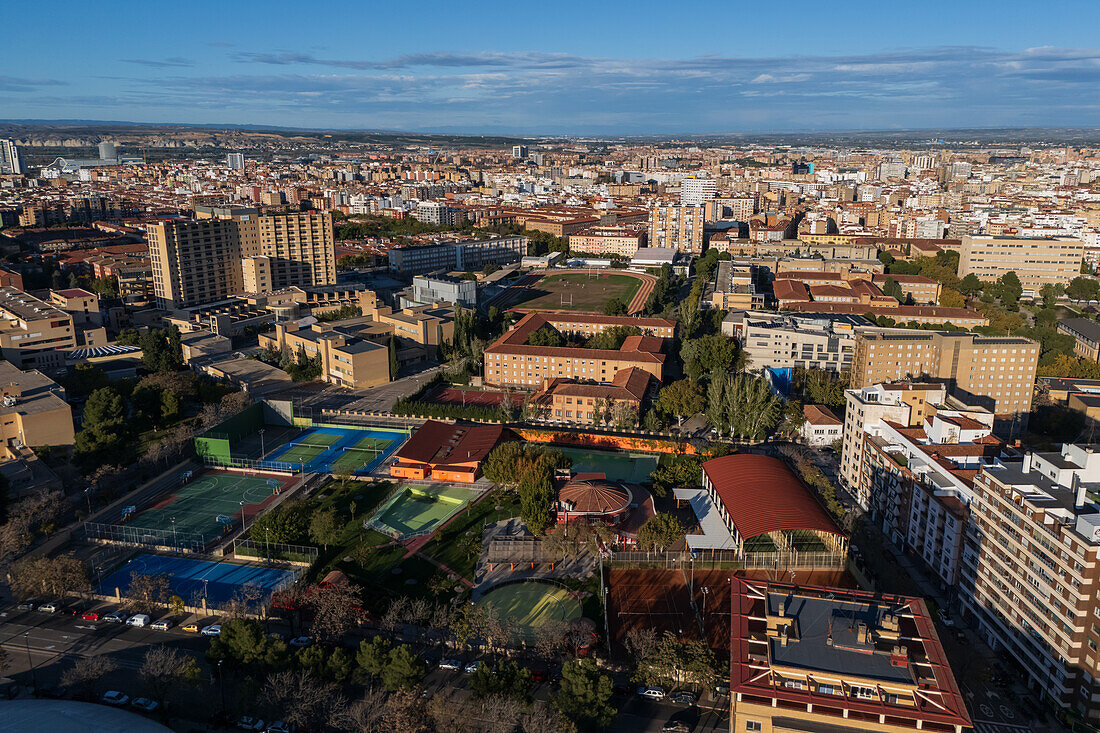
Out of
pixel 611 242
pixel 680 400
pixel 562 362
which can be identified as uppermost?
pixel 611 242

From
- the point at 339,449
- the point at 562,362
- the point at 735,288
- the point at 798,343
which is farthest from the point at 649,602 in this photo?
the point at 735,288

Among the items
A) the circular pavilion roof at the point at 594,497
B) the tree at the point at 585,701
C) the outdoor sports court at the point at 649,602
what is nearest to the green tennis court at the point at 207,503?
the circular pavilion roof at the point at 594,497

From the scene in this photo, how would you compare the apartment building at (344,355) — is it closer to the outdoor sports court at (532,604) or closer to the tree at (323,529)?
the tree at (323,529)

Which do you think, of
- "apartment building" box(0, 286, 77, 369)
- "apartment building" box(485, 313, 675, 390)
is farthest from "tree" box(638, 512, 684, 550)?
"apartment building" box(0, 286, 77, 369)

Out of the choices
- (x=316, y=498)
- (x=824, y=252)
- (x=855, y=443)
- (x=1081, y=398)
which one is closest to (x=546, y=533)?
(x=316, y=498)

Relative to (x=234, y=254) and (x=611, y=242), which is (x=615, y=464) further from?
(x=611, y=242)

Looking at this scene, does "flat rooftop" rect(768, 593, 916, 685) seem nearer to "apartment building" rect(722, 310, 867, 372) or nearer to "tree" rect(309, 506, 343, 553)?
"tree" rect(309, 506, 343, 553)
